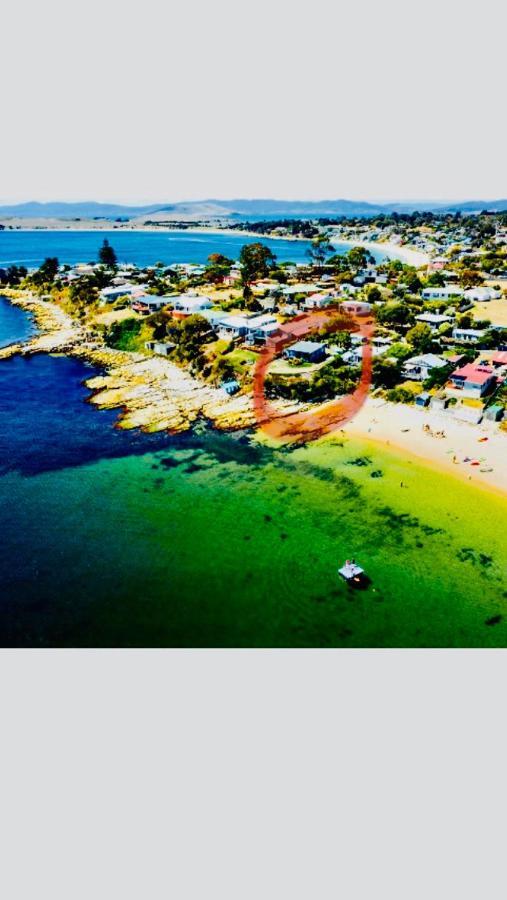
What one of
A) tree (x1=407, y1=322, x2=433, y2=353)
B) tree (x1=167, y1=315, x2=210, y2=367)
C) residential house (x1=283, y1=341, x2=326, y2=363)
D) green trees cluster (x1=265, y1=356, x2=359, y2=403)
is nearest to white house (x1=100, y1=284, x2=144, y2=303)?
tree (x1=167, y1=315, x2=210, y2=367)

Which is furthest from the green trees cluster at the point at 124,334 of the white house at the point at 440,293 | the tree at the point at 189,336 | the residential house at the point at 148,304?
the white house at the point at 440,293

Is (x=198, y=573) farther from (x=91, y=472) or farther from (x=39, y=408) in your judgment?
(x=39, y=408)

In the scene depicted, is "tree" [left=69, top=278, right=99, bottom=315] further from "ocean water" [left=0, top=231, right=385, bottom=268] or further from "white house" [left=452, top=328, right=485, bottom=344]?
"white house" [left=452, top=328, right=485, bottom=344]

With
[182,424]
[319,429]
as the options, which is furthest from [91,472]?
[319,429]

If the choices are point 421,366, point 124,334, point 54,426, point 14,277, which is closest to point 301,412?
point 421,366

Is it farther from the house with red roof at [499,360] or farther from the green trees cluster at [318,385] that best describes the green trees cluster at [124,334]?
the house with red roof at [499,360]

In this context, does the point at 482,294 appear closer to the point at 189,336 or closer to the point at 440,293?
the point at 440,293
